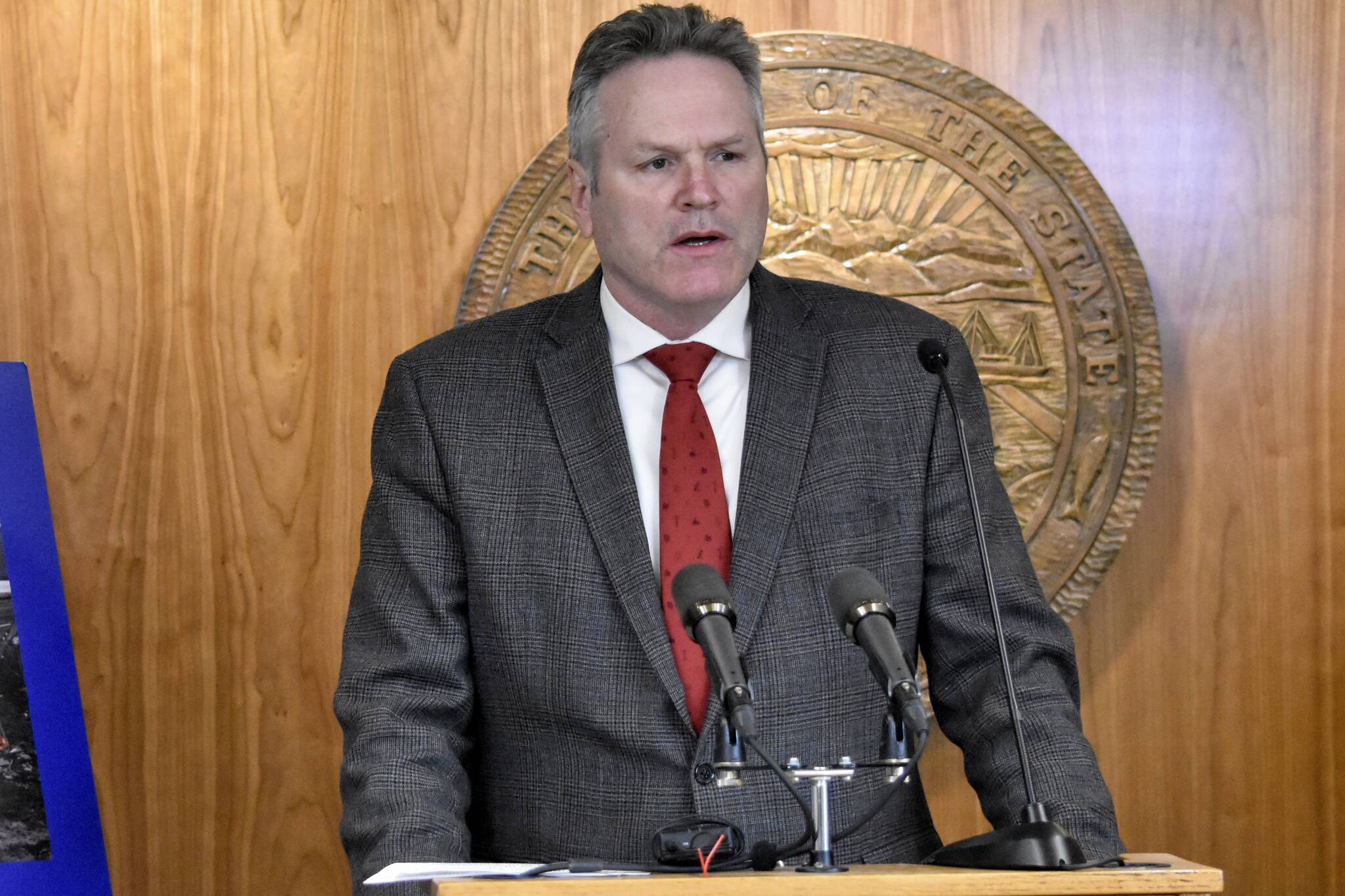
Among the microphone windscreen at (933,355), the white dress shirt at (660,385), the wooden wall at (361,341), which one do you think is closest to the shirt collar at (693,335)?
the white dress shirt at (660,385)

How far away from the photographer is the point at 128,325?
256cm

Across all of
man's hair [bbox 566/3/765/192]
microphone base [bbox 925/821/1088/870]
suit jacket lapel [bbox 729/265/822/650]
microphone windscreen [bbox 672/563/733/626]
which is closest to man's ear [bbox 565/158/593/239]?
man's hair [bbox 566/3/765/192]

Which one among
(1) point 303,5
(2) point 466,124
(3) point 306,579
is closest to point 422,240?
(2) point 466,124

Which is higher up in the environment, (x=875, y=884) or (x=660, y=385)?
(x=660, y=385)

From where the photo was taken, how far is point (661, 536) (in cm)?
184

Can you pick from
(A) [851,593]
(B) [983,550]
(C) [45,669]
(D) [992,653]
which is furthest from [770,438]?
(C) [45,669]

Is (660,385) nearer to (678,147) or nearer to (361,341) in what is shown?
(678,147)

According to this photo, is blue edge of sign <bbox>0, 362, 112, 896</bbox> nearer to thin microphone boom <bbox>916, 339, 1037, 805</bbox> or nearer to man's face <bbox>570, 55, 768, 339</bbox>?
man's face <bbox>570, 55, 768, 339</bbox>

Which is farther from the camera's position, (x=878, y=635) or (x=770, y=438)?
(x=770, y=438)

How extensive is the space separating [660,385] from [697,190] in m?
0.26

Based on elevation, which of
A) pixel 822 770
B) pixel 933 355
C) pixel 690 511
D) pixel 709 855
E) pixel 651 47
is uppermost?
pixel 651 47

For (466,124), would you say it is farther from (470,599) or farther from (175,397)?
(470,599)

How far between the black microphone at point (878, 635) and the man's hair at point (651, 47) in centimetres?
89

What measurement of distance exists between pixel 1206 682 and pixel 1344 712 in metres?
0.25
